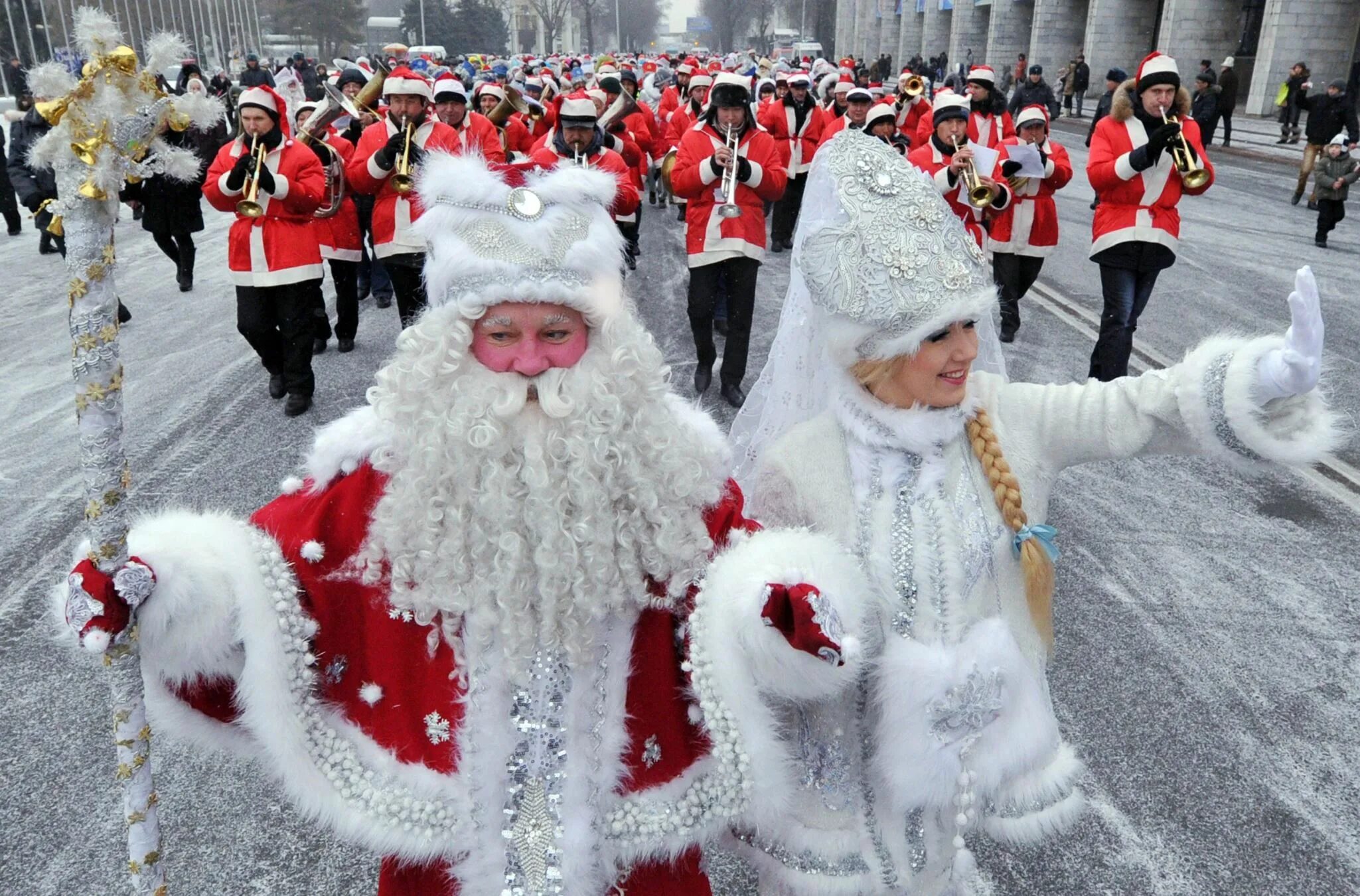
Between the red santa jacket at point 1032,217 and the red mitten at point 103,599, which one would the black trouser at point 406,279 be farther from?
the red mitten at point 103,599

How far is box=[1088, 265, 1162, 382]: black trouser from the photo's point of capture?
669 cm

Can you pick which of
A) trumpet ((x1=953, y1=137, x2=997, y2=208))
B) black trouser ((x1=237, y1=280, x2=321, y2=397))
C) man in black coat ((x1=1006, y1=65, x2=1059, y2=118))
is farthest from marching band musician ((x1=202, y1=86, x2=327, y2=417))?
man in black coat ((x1=1006, y1=65, x2=1059, y2=118))

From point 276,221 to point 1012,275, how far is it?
5918 mm

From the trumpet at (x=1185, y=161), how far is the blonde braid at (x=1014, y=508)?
513cm

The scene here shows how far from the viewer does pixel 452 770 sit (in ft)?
6.66

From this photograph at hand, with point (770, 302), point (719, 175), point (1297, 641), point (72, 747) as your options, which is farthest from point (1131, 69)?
point (72, 747)

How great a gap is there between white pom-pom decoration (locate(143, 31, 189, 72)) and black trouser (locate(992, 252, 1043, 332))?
25.3 ft

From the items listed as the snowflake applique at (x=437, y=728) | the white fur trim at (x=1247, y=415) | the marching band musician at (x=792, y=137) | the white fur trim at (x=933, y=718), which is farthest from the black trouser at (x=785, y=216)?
the snowflake applique at (x=437, y=728)

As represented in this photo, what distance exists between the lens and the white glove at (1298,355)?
6.44ft

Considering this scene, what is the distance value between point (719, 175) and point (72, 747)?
A: 5307 millimetres

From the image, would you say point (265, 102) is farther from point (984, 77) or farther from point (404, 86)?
point (984, 77)

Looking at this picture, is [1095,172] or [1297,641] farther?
[1095,172]

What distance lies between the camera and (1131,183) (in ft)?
21.6

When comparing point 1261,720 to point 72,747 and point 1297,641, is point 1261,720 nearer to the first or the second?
point 1297,641
